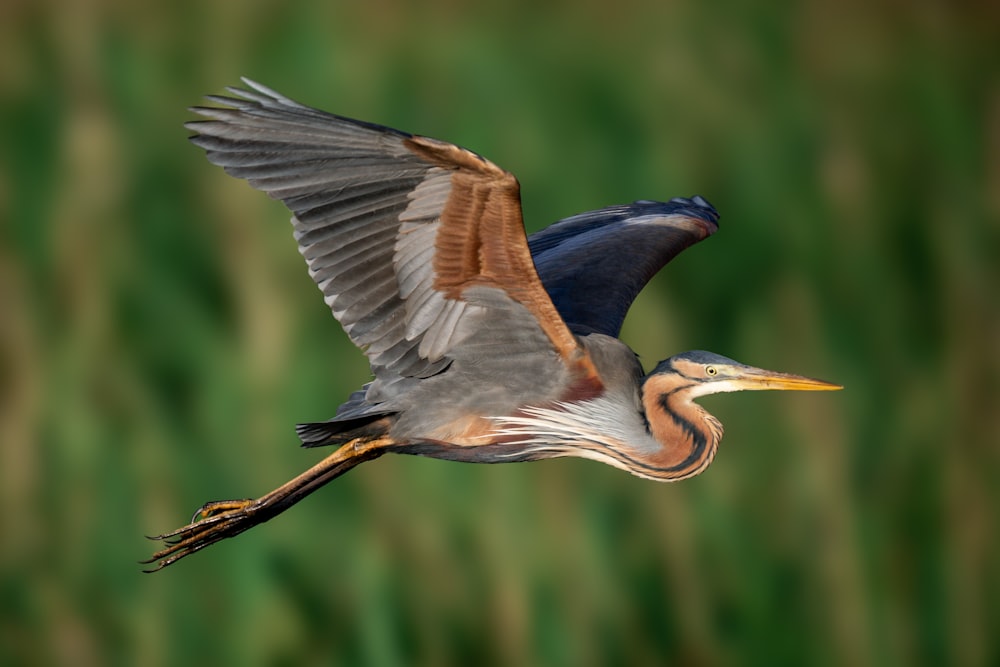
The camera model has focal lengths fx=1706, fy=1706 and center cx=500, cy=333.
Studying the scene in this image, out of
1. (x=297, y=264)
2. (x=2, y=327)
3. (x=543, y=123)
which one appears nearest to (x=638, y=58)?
(x=543, y=123)

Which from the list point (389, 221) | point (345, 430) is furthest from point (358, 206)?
point (345, 430)

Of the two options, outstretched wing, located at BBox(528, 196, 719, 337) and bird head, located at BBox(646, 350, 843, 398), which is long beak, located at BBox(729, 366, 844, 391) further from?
outstretched wing, located at BBox(528, 196, 719, 337)

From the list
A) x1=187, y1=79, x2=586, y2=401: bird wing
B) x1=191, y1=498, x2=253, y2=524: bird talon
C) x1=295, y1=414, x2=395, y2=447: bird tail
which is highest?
x1=187, y1=79, x2=586, y2=401: bird wing

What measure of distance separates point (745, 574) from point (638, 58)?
8.88 ft

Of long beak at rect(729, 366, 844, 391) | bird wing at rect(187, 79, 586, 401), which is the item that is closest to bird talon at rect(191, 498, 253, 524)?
bird wing at rect(187, 79, 586, 401)

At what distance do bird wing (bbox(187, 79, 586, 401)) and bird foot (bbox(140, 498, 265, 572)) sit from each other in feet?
2.06

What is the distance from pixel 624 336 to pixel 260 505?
8.22ft

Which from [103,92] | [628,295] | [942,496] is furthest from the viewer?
[103,92]

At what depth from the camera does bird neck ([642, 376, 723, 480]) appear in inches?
219

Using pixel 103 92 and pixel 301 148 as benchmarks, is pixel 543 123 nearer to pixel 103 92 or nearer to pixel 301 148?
pixel 103 92

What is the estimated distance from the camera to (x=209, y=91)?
8.63 m

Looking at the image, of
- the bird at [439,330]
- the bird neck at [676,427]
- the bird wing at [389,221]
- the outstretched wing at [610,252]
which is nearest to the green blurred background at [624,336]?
the outstretched wing at [610,252]

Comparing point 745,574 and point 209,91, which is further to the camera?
point 209,91

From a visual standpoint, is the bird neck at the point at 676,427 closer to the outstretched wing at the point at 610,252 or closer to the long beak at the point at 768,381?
the long beak at the point at 768,381
